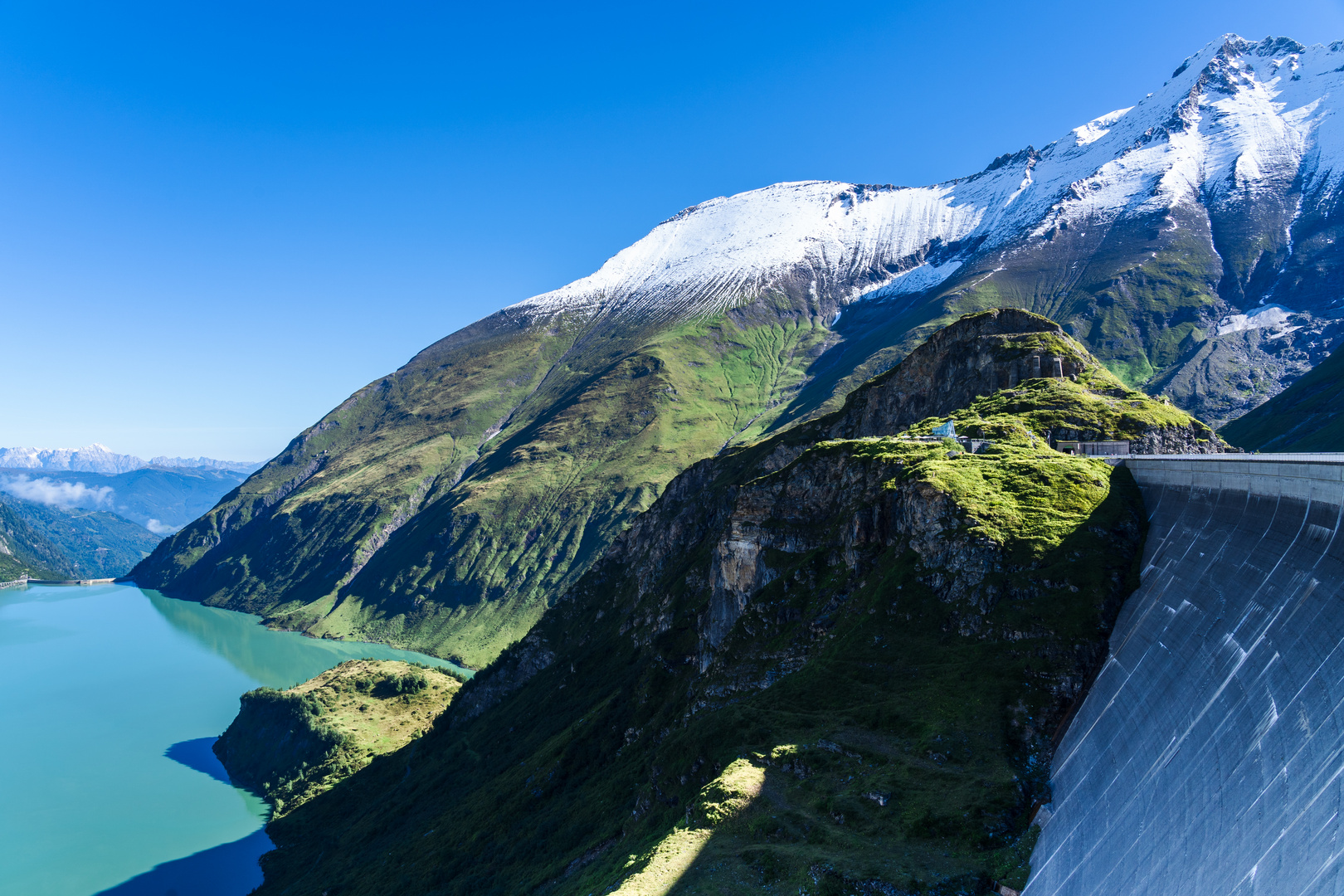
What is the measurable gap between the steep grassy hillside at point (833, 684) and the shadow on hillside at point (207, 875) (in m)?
5.22

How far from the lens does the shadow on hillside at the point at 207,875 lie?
132250mm

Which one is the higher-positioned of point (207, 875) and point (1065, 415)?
point (1065, 415)

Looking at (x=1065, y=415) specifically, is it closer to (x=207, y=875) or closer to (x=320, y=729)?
(x=207, y=875)

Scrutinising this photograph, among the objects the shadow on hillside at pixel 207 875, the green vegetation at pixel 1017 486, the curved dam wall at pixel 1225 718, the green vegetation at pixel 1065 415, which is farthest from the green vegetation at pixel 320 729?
the curved dam wall at pixel 1225 718

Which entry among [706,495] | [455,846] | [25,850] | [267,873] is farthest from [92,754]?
[706,495]

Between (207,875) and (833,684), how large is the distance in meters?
126

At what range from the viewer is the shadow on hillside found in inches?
5207

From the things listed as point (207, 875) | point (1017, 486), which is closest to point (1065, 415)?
point (1017, 486)

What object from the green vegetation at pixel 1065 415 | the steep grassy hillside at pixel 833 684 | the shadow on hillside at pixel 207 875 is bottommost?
the shadow on hillside at pixel 207 875

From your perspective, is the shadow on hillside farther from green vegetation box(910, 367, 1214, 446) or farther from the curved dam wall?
the curved dam wall

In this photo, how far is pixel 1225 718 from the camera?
44.5m

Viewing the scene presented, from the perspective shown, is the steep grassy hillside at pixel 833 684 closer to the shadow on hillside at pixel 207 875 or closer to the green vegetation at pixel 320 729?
the shadow on hillside at pixel 207 875

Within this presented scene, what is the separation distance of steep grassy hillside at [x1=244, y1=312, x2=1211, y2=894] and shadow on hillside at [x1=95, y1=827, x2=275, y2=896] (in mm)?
5218

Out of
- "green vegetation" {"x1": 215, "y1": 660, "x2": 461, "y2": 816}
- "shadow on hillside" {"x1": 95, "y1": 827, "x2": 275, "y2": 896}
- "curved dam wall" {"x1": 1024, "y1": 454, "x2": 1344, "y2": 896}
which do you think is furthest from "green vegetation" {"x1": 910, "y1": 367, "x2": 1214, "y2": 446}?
"green vegetation" {"x1": 215, "y1": 660, "x2": 461, "y2": 816}
